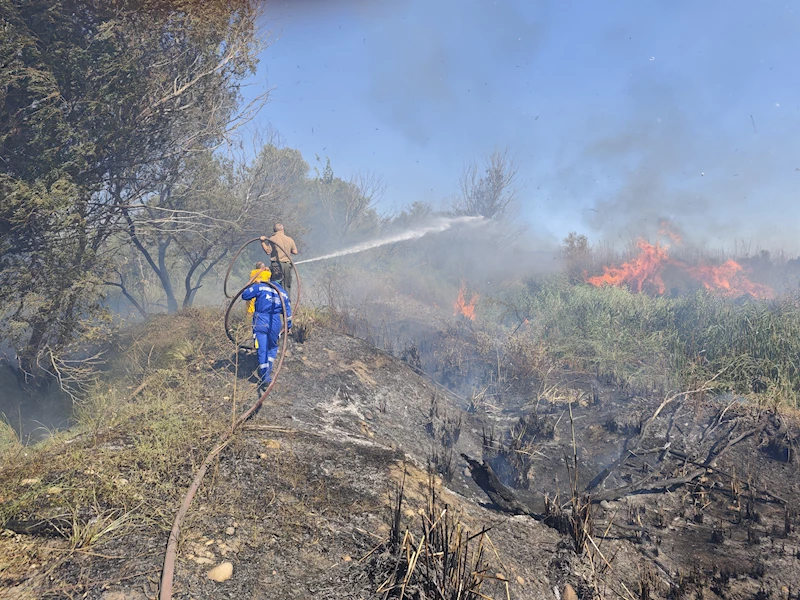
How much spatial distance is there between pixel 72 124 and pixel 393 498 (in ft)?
27.1

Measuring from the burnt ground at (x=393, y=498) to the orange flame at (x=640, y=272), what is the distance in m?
14.3

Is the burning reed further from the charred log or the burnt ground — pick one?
the charred log

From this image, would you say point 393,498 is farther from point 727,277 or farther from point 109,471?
point 727,277

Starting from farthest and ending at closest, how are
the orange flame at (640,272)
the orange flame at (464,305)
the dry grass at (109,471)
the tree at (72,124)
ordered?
1. the orange flame at (640,272)
2. the orange flame at (464,305)
3. the tree at (72,124)
4. the dry grass at (109,471)

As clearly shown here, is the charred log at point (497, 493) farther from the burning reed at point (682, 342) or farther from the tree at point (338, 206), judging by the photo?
the tree at point (338, 206)

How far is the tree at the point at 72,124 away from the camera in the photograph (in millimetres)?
6605

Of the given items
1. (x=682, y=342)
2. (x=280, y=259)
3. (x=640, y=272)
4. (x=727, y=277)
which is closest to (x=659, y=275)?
(x=640, y=272)

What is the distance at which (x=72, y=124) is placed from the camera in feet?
24.2

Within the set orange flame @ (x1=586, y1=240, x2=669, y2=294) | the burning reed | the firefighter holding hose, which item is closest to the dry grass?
the firefighter holding hose

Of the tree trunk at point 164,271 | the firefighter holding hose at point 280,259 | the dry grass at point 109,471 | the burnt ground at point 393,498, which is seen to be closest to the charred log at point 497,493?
the burnt ground at point 393,498

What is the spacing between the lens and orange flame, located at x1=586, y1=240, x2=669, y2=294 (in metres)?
20.9

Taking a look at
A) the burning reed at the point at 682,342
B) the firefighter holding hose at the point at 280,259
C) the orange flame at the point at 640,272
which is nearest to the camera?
the burning reed at the point at 682,342

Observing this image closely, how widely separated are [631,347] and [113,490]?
11427 millimetres

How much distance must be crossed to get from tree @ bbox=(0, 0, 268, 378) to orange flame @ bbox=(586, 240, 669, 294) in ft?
61.0
